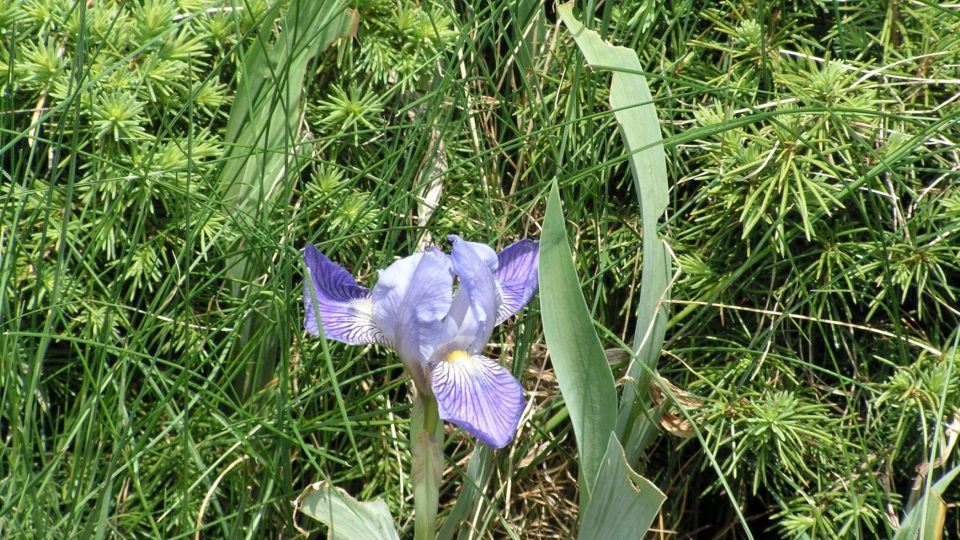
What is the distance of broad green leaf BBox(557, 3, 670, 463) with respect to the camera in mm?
958

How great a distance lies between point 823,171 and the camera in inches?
43.9

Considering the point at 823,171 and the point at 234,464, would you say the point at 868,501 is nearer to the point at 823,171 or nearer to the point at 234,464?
the point at 823,171

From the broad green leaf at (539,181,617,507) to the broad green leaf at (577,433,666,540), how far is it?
0.13ft

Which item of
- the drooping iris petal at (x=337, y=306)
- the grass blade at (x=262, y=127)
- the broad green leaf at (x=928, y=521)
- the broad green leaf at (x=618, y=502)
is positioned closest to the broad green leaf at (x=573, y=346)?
the broad green leaf at (x=618, y=502)

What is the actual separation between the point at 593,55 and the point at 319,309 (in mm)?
359

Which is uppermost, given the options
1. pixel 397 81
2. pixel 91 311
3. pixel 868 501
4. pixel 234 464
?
pixel 397 81

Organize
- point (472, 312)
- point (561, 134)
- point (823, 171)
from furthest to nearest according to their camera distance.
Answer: point (561, 134), point (823, 171), point (472, 312)

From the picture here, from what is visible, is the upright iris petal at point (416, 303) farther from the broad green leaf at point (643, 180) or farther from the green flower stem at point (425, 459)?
the broad green leaf at point (643, 180)

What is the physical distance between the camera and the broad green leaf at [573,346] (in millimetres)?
903

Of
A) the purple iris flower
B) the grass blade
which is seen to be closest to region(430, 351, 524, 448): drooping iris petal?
the purple iris flower

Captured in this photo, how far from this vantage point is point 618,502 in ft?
2.88

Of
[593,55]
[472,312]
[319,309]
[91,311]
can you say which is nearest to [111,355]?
[91,311]

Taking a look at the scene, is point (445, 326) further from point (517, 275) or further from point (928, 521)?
point (928, 521)

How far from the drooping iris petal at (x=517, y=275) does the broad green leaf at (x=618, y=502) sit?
0.16 meters
